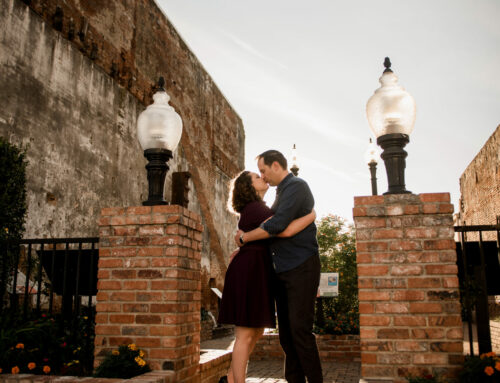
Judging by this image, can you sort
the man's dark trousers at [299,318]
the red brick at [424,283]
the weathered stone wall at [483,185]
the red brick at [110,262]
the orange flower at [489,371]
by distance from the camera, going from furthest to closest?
the weathered stone wall at [483,185] → the red brick at [110,262] → the red brick at [424,283] → the man's dark trousers at [299,318] → the orange flower at [489,371]

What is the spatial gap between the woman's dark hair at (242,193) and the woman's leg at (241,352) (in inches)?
33.6

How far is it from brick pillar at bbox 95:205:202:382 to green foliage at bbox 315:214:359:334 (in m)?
4.61

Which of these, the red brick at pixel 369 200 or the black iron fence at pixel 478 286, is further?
the black iron fence at pixel 478 286

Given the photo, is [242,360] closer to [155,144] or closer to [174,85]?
[155,144]

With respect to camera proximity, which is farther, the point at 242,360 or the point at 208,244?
the point at 208,244

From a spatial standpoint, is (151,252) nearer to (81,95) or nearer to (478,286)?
(478,286)

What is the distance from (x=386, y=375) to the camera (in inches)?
103

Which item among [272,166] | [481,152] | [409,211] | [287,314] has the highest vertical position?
[481,152]

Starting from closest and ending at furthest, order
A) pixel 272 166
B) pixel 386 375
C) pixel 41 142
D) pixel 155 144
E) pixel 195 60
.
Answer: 1. pixel 386 375
2. pixel 272 166
3. pixel 155 144
4. pixel 41 142
5. pixel 195 60

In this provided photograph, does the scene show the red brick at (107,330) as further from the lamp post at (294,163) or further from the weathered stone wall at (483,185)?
the weathered stone wall at (483,185)

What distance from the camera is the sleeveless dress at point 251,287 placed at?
2.79m

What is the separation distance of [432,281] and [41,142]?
7112 mm

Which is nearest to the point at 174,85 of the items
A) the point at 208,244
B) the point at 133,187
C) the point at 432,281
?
the point at 133,187

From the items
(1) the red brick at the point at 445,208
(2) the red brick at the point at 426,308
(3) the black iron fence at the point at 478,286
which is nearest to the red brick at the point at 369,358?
(2) the red brick at the point at 426,308
